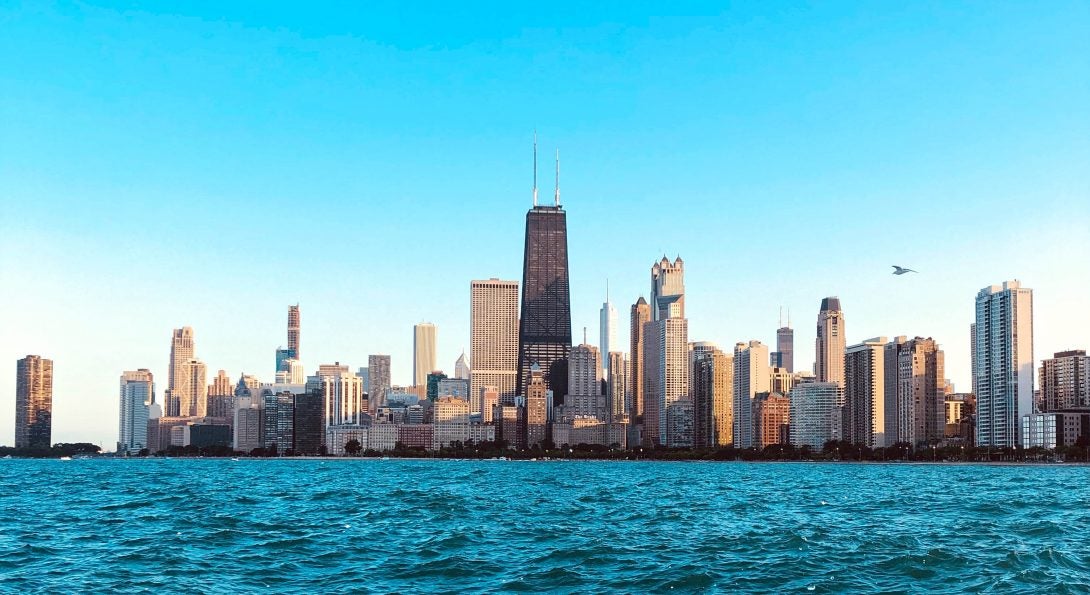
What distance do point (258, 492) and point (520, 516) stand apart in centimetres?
4691

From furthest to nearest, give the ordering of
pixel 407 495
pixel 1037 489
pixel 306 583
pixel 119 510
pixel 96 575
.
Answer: pixel 1037 489
pixel 407 495
pixel 119 510
pixel 96 575
pixel 306 583

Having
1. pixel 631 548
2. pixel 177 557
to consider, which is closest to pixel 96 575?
pixel 177 557

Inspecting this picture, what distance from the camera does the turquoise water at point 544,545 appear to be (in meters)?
51.7

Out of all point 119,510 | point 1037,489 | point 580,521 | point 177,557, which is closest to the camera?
point 177,557

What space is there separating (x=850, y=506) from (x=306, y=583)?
58.5 meters

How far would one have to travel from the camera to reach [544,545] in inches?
2544

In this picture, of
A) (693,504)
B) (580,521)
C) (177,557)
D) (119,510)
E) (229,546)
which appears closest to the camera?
(177,557)

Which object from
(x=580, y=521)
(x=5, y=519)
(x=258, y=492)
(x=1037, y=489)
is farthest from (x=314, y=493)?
(x=1037, y=489)

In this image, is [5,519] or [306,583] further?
[5,519]

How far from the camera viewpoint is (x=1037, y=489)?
132500 millimetres

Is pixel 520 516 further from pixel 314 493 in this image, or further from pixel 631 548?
pixel 314 493

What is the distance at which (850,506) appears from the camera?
3821 inches

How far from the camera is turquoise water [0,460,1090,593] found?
51.7 meters

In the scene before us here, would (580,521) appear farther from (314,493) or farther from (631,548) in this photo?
(314,493)
